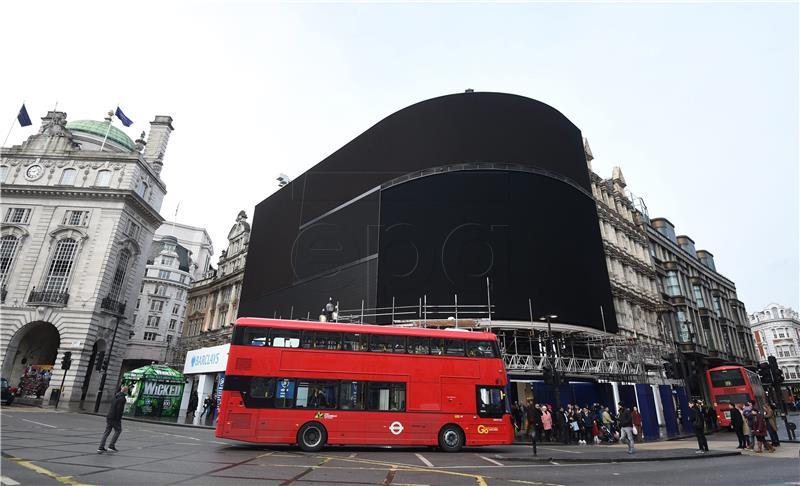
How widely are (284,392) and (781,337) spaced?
121752 mm

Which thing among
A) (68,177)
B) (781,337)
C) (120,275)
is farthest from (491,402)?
(781,337)

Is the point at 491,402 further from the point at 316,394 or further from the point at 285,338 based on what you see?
the point at 285,338

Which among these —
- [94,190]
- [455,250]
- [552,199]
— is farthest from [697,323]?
[94,190]

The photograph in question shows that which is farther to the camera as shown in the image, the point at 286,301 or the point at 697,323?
the point at 697,323

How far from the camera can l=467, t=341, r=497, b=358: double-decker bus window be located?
1529 cm

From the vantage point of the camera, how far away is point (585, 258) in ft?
97.8

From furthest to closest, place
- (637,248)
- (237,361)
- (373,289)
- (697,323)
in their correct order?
(697,323)
(637,248)
(373,289)
(237,361)

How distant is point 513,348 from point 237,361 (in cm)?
1864

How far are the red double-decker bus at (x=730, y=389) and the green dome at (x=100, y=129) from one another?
6141cm

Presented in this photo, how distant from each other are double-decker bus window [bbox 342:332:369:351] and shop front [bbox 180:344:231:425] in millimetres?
13484

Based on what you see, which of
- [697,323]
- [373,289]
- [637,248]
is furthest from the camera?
[697,323]

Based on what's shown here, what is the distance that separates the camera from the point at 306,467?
10195 millimetres

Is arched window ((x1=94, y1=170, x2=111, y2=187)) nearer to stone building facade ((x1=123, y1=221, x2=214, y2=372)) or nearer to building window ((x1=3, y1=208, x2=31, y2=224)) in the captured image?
building window ((x1=3, y1=208, x2=31, y2=224))

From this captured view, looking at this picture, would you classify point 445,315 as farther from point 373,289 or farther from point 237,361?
point 237,361
